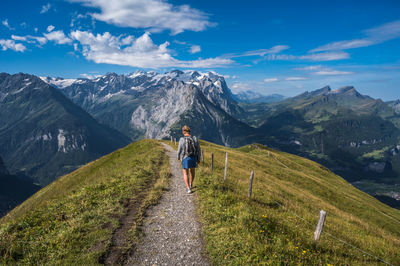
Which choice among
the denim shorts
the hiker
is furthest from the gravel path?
the hiker

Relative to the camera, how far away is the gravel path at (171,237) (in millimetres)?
7941

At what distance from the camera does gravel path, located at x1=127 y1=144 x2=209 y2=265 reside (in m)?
7.94

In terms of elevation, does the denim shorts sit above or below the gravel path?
above

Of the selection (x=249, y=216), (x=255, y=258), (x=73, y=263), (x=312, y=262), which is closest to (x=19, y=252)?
(x=73, y=263)

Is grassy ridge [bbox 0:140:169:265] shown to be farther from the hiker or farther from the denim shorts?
the hiker

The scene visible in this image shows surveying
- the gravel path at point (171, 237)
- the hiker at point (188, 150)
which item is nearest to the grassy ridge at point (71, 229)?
the gravel path at point (171, 237)

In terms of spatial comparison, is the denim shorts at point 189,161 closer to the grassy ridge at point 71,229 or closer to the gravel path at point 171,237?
the gravel path at point 171,237

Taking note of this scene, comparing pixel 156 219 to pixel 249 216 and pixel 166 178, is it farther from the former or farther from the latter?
pixel 166 178

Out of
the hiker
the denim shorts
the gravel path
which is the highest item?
the hiker

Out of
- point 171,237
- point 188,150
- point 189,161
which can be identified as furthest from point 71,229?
point 188,150

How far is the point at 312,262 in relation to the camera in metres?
7.97

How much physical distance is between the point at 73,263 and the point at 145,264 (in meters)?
2.62

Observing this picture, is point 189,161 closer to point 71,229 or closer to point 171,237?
point 171,237

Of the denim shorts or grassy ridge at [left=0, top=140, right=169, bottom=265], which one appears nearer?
grassy ridge at [left=0, top=140, right=169, bottom=265]
